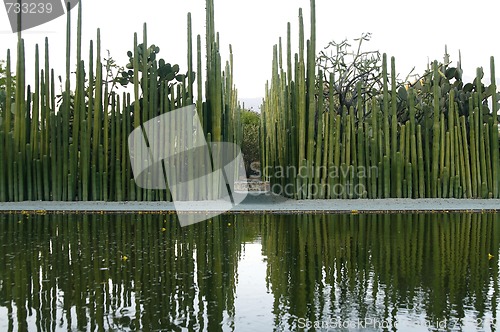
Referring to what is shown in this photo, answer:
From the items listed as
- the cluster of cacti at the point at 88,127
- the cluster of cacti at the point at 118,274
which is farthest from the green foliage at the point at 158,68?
the cluster of cacti at the point at 118,274

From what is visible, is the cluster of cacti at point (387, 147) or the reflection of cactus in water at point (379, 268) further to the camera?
the cluster of cacti at point (387, 147)

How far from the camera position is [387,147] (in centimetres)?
1318

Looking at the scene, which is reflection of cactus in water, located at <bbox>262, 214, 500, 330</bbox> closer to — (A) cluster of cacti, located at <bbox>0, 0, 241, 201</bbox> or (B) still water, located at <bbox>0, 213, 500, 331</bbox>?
(B) still water, located at <bbox>0, 213, 500, 331</bbox>

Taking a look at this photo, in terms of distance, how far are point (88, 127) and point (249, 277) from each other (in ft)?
26.6

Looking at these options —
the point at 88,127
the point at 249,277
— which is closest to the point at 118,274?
the point at 249,277

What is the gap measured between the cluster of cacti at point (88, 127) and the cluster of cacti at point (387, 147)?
153 cm

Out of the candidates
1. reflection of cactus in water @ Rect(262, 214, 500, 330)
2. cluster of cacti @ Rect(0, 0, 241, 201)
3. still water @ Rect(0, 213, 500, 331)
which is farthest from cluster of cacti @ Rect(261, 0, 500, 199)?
still water @ Rect(0, 213, 500, 331)

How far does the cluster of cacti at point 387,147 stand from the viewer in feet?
42.9

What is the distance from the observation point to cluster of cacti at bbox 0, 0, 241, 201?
42.8ft

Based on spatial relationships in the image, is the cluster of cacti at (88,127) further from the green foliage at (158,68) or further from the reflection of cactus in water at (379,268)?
the reflection of cactus in water at (379,268)

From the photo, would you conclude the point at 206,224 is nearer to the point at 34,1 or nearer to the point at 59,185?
the point at 59,185

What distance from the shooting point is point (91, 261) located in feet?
21.5

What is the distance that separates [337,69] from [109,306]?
12216 mm

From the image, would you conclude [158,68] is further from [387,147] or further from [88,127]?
[387,147]
